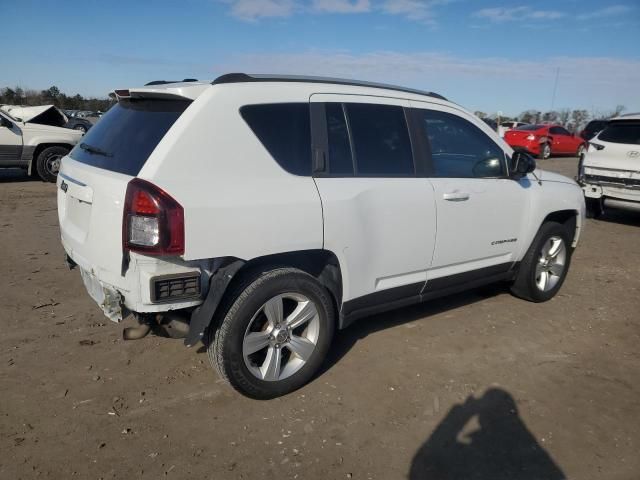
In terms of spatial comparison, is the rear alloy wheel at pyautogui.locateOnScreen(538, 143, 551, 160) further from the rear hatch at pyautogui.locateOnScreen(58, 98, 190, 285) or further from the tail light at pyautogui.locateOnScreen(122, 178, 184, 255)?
the tail light at pyautogui.locateOnScreen(122, 178, 184, 255)

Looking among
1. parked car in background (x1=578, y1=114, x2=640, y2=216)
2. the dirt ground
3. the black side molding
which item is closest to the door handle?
the black side molding

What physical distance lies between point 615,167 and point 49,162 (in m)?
11.4

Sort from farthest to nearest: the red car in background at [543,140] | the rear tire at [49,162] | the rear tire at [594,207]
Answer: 1. the red car in background at [543,140]
2. the rear tire at [49,162]
3. the rear tire at [594,207]

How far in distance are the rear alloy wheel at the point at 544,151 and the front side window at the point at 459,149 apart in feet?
61.7

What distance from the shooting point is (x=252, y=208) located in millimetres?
2682

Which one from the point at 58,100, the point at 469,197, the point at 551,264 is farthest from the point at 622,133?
the point at 58,100

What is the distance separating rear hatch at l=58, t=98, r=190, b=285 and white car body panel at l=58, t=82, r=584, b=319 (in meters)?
0.01

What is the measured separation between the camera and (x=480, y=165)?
4.00 metres

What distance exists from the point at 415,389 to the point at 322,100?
199 cm

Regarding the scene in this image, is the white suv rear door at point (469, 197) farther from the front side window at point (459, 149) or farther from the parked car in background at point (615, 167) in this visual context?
the parked car in background at point (615, 167)

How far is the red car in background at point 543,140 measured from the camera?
808 inches

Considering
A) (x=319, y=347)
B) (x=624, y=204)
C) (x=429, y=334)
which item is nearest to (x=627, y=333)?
(x=429, y=334)

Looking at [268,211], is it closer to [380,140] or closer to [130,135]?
[130,135]

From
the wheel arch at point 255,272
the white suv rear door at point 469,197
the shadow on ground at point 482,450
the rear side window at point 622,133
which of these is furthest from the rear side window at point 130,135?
the rear side window at point 622,133
